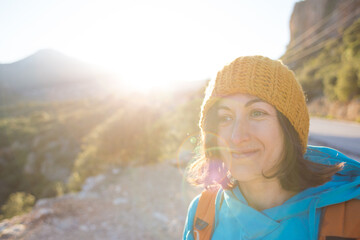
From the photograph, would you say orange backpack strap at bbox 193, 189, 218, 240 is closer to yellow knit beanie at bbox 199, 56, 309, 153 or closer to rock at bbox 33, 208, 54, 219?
yellow knit beanie at bbox 199, 56, 309, 153

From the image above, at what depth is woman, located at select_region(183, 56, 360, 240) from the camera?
1001 mm

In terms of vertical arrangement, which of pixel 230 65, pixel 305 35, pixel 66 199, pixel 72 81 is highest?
pixel 305 35

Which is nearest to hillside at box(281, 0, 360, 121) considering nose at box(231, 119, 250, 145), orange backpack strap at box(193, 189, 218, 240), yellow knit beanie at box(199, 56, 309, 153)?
yellow knit beanie at box(199, 56, 309, 153)

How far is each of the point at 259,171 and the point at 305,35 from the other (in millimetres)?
59917

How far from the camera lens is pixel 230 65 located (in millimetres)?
1279

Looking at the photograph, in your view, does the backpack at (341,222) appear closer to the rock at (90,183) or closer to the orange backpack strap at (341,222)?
the orange backpack strap at (341,222)

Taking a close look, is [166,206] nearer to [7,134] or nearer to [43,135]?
[43,135]

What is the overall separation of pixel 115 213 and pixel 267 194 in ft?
13.6

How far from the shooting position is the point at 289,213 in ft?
3.20

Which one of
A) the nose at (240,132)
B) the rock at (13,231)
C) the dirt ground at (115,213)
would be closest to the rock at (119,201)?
the dirt ground at (115,213)

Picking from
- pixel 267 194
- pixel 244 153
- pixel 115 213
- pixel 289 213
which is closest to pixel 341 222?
pixel 289 213

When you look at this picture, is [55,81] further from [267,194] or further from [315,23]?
[267,194]

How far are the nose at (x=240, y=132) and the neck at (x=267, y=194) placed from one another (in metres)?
0.31

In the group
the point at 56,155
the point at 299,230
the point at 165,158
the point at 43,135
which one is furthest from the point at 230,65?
the point at 43,135
